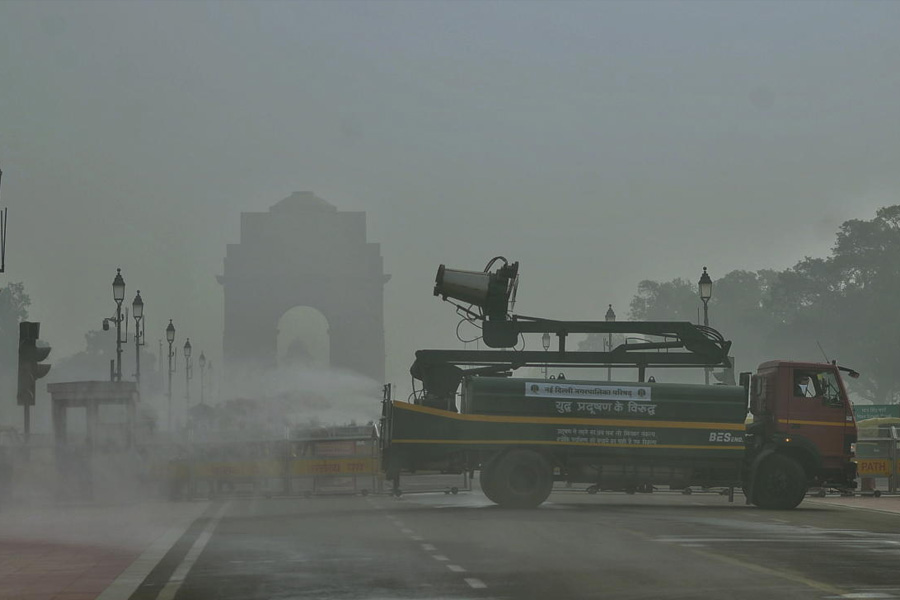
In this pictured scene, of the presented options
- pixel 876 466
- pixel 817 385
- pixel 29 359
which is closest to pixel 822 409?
pixel 817 385

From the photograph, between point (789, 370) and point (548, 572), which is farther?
point (789, 370)

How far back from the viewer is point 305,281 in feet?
476

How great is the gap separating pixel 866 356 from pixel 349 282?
2044 inches

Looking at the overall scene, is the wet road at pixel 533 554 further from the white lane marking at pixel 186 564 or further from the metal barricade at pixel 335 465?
the metal barricade at pixel 335 465

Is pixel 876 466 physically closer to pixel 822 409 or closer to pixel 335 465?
pixel 822 409

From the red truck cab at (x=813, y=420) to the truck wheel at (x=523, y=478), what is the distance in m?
4.03

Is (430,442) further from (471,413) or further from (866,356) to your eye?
(866,356)

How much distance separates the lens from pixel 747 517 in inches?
1049

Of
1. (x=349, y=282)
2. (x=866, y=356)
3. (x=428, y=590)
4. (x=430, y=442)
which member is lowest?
(x=428, y=590)

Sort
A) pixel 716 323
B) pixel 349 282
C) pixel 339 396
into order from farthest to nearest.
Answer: pixel 716 323 → pixel 349 282 → pixel 339 396

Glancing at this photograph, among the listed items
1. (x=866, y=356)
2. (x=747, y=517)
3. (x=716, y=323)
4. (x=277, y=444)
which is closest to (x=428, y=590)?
(x=747, y=517)

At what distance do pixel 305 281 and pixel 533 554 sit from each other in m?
128

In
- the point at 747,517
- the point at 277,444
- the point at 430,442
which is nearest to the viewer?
the point at 747,517

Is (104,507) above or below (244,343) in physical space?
below
